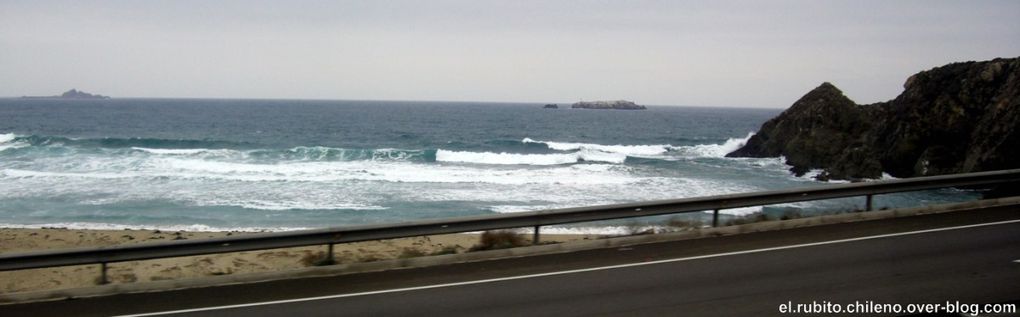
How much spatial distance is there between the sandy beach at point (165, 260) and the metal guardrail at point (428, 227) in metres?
0.74

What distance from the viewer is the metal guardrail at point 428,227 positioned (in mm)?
9180

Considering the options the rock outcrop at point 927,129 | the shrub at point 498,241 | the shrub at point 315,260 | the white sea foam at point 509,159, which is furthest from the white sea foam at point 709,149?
the shrub at point 315,260

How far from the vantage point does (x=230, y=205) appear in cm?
2538

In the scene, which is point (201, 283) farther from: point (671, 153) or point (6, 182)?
point (671, 153)

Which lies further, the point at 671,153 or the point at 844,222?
the point at 671,153

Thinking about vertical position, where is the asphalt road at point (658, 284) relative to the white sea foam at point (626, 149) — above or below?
Answer: above

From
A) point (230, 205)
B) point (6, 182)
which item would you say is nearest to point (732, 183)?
point (230, 205)

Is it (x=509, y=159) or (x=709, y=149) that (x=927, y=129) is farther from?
(x=709, y=149)

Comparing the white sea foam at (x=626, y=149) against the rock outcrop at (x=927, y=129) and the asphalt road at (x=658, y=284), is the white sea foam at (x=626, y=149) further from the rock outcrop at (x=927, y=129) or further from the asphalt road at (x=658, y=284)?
the asphalt road at (x=658, y=284)

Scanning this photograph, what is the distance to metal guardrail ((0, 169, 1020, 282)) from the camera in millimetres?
9180

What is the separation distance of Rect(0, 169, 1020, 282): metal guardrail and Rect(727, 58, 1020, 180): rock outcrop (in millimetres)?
17221

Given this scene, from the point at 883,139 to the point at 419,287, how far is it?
31856mm

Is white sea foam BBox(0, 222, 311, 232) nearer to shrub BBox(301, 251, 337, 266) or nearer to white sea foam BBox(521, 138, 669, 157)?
shrub BBox(301, 251, 337, 266)

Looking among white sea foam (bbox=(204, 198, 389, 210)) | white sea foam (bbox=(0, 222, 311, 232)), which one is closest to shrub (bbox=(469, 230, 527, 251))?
white sea foam (bbox=(0, 222, 311, 232))
